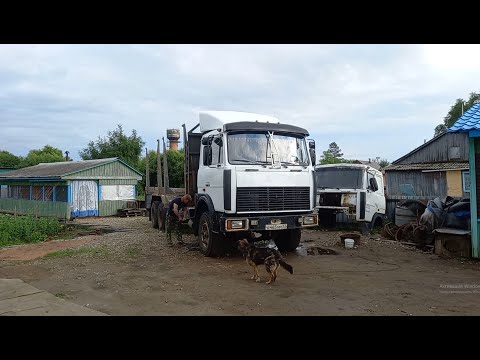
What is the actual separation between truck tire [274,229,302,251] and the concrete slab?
562 centimetres

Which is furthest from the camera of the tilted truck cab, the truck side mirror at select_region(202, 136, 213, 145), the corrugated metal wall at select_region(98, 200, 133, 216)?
the corrugated metal wall at select_region(98, 200, 133, 216)

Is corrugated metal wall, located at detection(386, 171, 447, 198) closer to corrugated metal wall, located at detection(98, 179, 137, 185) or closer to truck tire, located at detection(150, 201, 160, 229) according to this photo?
truck tire, located at detection(150, 201, 160, 229)

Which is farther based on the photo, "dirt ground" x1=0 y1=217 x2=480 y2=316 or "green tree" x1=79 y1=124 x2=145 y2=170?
"green tree" x1=79 y1=124 x2=145 y2=170

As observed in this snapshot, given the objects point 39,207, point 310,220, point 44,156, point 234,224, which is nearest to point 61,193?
point 39,207

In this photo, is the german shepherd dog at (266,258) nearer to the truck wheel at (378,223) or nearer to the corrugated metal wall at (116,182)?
the truck wheel at (378,223)

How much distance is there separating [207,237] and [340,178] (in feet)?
22.1

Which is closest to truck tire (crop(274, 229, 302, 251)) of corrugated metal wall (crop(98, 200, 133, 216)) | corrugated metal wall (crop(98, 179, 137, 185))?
corrugated metal wall (crop(98, 200, 133, 216))

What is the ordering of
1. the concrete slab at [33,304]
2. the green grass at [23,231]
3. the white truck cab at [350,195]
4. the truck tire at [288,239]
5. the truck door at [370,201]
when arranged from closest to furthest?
the concrete slab at [33,304] < the truck tire at [288,239] < the white truck cab at [350,195] < the truck door at [370,201] < the green grass at [23,231]

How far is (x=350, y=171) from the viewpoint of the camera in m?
13.7

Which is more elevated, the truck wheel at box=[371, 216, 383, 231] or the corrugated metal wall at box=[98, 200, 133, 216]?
the corrugated metal wall at box=[98, 200, 133, 216]

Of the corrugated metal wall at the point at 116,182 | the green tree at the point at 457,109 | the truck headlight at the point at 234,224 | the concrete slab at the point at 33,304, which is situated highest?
the green tree at the point at 457,109

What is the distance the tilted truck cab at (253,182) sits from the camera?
8109 millimetres

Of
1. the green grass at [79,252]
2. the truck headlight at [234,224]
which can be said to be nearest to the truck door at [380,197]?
the truck headlight at [234,224]

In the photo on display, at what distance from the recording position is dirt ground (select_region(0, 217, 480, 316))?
211 inches
